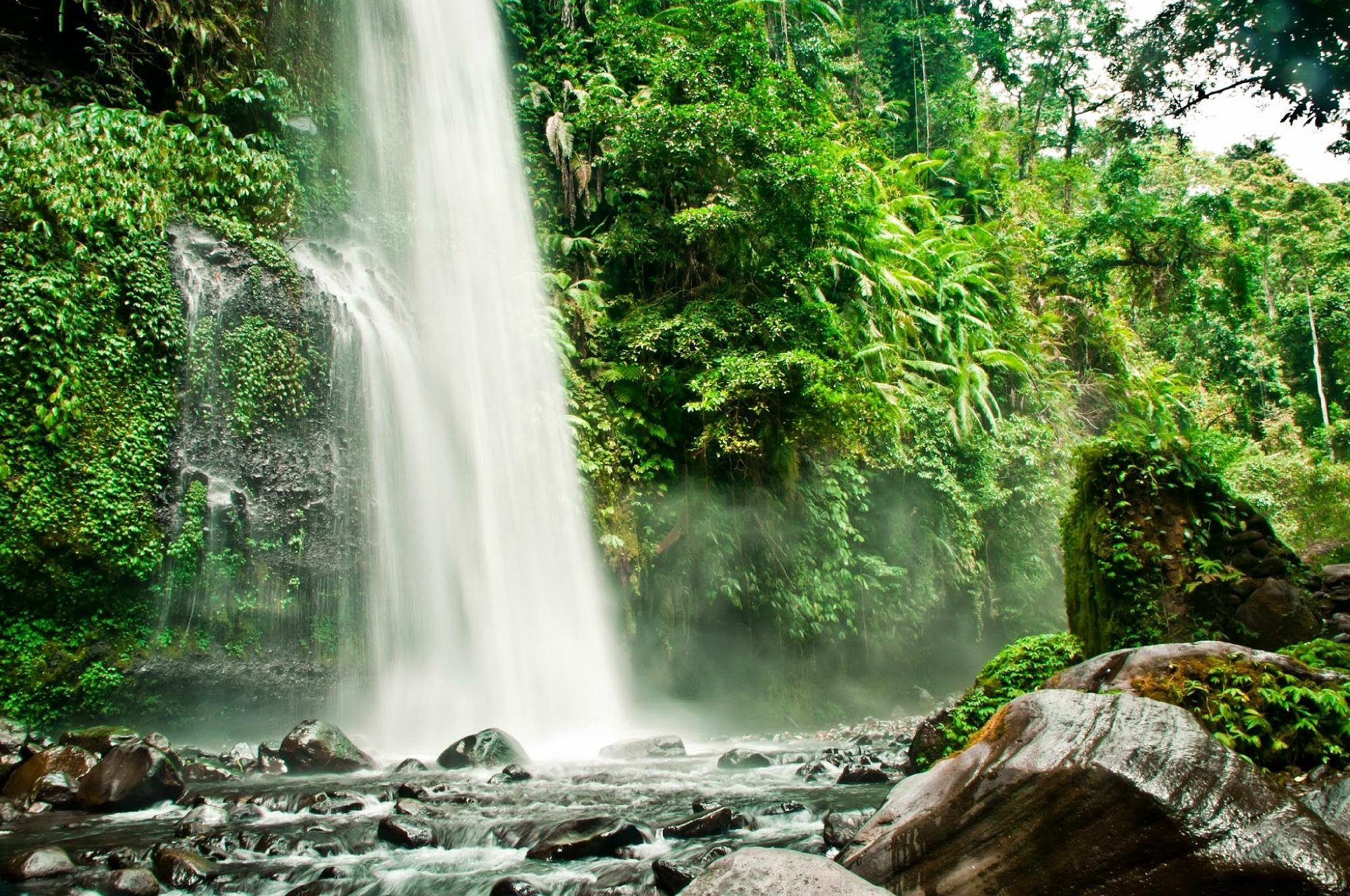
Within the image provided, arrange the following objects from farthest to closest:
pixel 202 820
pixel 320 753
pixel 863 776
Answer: pixel 320 753
pixel 863 776
pixel 202 820

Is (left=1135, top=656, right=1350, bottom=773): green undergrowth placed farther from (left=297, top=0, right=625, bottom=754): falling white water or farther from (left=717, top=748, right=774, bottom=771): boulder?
(left=297, top=0, right=625, bottom=754): falling white water

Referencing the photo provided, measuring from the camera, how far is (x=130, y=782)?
6.37 metres

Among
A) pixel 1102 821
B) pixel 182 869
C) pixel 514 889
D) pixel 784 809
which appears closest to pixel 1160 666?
pixel 1102 821

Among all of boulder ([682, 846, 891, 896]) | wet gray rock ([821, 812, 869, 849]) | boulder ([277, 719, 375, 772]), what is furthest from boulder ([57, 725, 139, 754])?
boulder ([682, 846, 891, 896])

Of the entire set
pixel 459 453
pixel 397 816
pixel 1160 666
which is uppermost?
pixel 459 453

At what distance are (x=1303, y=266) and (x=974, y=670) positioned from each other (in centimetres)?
2443

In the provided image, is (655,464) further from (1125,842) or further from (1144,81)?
(1125,842)

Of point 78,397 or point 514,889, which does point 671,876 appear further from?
point 78,397

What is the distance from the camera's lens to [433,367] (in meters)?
12.5

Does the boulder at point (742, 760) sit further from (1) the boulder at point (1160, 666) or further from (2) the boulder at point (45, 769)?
(2) the boulder at point (45, 769)

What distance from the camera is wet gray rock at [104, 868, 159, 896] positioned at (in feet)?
14.8

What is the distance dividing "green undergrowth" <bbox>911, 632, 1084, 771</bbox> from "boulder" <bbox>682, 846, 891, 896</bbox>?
347 centimetres

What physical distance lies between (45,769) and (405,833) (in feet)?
11.4

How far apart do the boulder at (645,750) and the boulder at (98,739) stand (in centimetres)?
438
